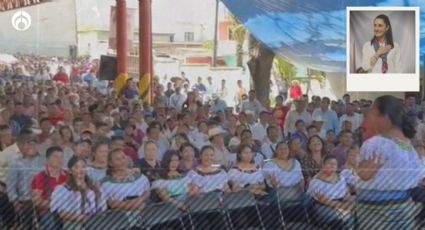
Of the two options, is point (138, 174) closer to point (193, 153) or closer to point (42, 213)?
point (42, 213)

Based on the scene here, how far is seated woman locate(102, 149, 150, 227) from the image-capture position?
16.7 feet

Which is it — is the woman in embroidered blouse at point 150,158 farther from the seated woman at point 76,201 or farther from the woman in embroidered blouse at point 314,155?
the woman in embroidered blouse at point 314,155

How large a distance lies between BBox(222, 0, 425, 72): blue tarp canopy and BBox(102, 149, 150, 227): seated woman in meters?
9.64

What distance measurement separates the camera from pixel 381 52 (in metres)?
13.5

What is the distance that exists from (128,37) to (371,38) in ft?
19.4

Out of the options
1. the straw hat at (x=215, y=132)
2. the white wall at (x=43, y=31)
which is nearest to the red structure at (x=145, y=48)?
the white wall at (x=43, y=31)

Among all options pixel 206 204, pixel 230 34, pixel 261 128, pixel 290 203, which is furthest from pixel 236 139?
pixel 230 34

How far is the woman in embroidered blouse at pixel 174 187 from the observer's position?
5156 millimetres

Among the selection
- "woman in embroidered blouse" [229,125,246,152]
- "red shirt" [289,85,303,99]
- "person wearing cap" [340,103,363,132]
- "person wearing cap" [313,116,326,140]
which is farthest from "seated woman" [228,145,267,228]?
"red shirt" [289,85,303,99]

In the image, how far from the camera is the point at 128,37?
17328 millimetres

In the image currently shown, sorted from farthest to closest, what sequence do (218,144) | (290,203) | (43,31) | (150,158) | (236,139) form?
(43,31)
(236,139)
(218,144)
(150,158)
(290,203)

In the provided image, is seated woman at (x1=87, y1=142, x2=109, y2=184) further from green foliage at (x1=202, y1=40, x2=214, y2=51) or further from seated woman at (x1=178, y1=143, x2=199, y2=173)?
green foliage at (x1=202, y1=40, x2=214, y2=51)

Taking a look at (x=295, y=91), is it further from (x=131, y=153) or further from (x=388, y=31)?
(x=131, y=153)

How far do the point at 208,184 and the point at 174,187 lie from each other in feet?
0.79
